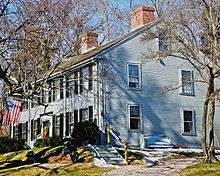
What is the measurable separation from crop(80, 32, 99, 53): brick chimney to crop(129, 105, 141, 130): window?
6052 mm

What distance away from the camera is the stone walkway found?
20.5 meters

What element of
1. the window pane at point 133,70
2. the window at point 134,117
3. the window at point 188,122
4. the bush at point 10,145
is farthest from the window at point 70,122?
the window at point 188,122

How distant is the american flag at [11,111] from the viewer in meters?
31.3

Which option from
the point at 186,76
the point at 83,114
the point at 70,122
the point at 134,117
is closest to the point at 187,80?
the point at 186,76

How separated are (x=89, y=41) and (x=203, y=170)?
1928 centimetres

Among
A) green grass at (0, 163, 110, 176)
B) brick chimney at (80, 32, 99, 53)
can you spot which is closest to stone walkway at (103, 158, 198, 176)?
green grass at (0, 163, 110, 176)

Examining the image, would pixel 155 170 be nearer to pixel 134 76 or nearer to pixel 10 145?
pixel 134 76

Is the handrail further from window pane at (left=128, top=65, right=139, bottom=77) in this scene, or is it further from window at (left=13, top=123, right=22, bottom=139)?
window at (left=13, top=123, right=22, bottom=139)

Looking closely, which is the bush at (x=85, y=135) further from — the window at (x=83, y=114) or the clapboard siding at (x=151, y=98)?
the window at (x=83, y=114)

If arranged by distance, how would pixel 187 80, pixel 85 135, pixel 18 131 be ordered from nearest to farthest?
pixel 85 135, pixel 187 80, pixel 18 131

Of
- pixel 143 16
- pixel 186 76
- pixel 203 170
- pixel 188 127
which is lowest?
pixel 203 170

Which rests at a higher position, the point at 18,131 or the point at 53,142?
the point at 18,131

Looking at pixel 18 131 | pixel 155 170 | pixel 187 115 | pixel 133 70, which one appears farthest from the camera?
pixel 18 131

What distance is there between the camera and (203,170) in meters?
19.9
